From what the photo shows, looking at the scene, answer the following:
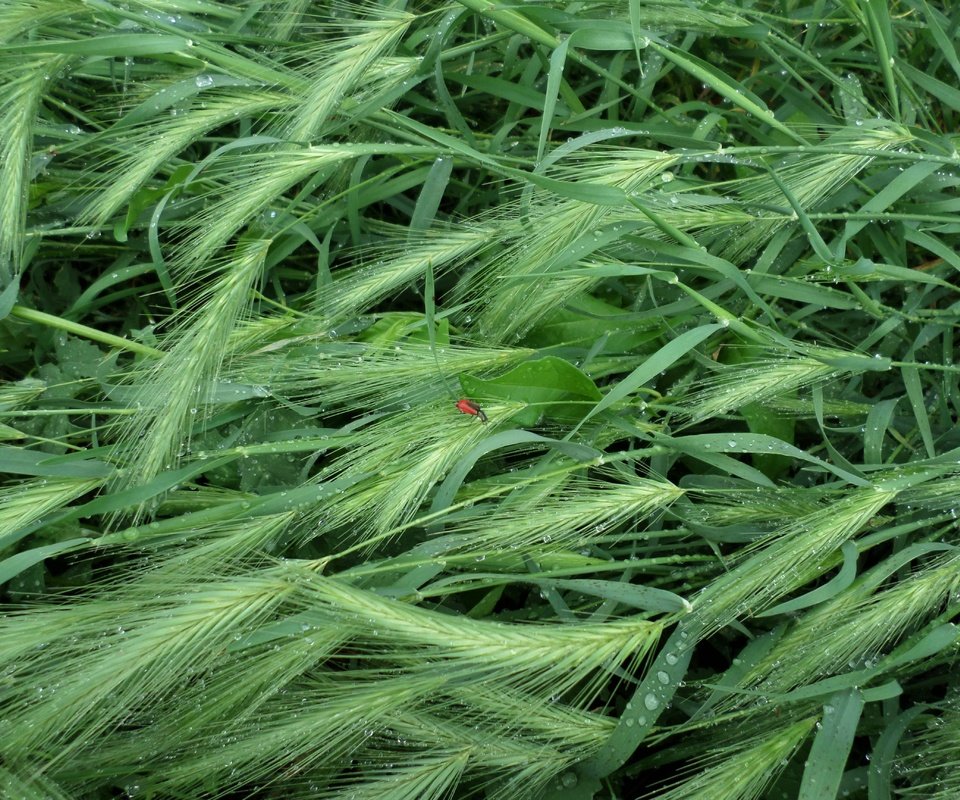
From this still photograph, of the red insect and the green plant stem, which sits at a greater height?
the red insect

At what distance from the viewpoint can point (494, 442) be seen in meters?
1.08

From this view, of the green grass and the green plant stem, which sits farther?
the green plant stem

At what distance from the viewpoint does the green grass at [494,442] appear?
39.9 inches

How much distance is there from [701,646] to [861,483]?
438 millimetres

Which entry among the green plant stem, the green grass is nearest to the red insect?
the green grass

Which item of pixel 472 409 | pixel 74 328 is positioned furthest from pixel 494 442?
pixel 74 328

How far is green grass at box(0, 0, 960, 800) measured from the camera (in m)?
1.01

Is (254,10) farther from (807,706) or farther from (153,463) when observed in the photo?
(807,706)

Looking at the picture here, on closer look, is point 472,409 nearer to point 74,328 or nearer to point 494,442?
point 494,442

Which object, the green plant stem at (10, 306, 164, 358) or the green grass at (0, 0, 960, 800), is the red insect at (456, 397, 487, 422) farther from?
the green plant stem at (10, 306, 164, 358)

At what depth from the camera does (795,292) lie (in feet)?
4.26

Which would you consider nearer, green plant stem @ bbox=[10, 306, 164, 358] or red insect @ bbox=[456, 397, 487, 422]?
red insect @ bbox=[456, 397, 487, 422]

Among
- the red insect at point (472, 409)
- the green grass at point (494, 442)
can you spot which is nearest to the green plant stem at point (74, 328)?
the green grass at point (494, 442)

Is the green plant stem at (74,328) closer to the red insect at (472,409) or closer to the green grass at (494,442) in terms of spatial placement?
the green grass at (494,442)
